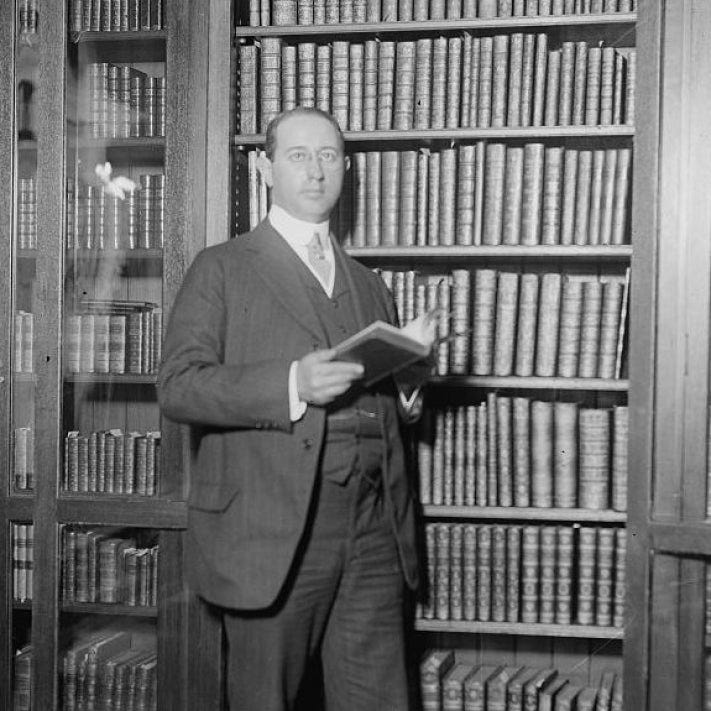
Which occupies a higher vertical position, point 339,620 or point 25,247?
point 25,247

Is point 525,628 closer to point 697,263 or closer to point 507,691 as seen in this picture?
point 507,691

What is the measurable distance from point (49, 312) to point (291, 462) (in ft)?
2.97

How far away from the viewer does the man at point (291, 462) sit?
1.85 m

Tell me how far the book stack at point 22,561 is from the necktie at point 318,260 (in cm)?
107

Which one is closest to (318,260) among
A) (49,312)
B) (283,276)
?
(283,276)

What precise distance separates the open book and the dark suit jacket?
153 mm

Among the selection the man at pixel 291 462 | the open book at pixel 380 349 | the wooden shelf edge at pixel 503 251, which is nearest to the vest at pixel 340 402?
the man at pixel 291 462

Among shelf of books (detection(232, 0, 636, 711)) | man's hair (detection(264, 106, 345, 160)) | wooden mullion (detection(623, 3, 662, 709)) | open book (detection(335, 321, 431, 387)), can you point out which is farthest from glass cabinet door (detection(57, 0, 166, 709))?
wooden mullion (detection(623, 3, 662, 709))

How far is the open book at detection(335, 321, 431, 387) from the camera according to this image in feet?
5.34

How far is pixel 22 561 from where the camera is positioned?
8.16 ft

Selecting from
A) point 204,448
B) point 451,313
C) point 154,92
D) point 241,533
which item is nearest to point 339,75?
point 154,92

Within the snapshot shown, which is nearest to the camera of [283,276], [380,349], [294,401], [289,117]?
[380,349]

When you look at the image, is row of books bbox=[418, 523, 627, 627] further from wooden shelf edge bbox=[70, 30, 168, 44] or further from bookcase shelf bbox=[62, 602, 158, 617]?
wooden shelf edge bbox=[70, 30, 168, 44]

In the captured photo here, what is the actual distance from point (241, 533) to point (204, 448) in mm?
209
